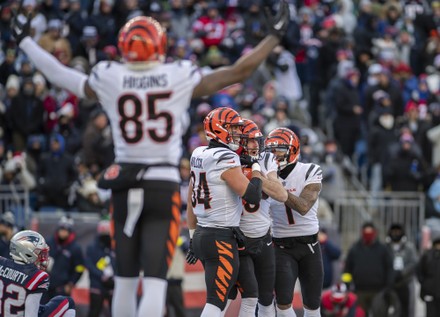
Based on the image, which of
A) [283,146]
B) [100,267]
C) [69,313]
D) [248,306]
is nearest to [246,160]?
[283,146]

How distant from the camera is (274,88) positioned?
67.9 ft

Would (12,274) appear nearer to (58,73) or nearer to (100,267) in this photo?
(58,73)

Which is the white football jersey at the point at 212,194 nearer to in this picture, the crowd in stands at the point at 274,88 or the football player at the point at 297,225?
the football player at the point at 297,225

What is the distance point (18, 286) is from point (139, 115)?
2456 mm

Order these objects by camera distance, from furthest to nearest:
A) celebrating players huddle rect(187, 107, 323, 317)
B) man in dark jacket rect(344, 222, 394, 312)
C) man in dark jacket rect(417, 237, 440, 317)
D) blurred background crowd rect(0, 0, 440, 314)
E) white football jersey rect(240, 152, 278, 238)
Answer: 1. blurred background crowd rect(0, 0, 440, 314)
2. man in dark jacket rect(344, 222, 394, 312)
3. man in dark jacket rect(417, 237, 440, 317)
4. white football jersey rect(240, 152, 278, 238)
5. celebrating players huddle rect(187, 107, 323, 317)

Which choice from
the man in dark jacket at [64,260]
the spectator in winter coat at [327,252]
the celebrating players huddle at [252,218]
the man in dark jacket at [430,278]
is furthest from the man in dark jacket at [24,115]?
the celebrating players huddle at [252,218]

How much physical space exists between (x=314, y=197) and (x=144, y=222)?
10.8ft

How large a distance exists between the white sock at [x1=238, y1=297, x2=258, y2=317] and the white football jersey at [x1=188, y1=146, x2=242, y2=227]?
2.20 ft

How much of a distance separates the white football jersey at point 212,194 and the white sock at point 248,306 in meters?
0.67

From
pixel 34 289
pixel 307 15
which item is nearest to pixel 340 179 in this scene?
pixel 307 15

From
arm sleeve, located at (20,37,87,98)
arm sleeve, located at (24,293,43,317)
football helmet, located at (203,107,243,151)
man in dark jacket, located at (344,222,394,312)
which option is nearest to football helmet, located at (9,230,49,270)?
arm sleeve, located at (24,293,43,317)

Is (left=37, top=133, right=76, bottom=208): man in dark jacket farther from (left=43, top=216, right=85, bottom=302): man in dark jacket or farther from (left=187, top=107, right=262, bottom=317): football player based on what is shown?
(left=187, top=107, right=262, bottom=317): football player

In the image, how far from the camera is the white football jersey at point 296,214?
37.5ft

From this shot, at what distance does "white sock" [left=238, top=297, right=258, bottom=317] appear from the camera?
10.6 meters
